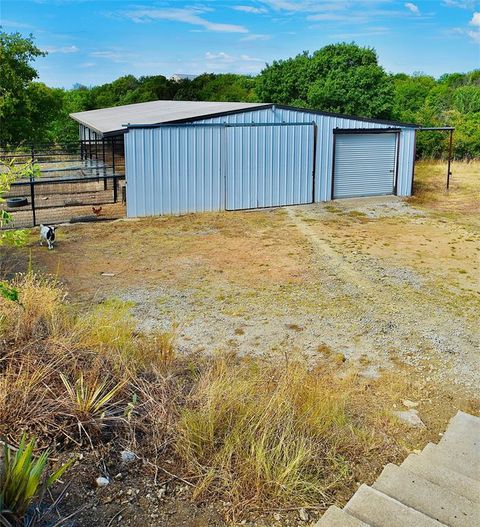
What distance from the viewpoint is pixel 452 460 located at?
3400mm

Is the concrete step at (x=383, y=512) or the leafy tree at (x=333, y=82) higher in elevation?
the leafy tree at (x=333, y=82)

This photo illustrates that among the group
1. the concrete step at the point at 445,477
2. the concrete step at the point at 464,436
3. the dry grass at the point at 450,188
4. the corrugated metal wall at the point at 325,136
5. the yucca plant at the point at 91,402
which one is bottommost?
the concrete step at the point at 464,436

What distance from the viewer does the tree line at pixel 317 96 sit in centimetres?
2047

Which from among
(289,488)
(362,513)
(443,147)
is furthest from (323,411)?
(443,147)

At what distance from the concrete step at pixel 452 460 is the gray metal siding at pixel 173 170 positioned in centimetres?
967

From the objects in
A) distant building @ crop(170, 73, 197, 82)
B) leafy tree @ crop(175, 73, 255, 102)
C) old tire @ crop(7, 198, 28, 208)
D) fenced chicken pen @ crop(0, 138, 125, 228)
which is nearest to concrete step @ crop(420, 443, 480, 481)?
fenced chicken pen @ crop(0, 138, 125, 228)

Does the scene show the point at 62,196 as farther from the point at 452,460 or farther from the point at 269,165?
the point at 452,460

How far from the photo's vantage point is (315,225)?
1164 cm

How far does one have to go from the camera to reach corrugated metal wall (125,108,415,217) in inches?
473

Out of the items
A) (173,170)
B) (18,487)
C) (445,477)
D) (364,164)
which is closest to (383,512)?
(445,477)

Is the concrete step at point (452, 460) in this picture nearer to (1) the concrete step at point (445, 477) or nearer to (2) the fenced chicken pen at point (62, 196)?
(1) the concrete step at point (445, 477)

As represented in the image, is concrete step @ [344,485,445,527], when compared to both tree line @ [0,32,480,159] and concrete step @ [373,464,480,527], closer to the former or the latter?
concrete step @ [373,464,480,527]

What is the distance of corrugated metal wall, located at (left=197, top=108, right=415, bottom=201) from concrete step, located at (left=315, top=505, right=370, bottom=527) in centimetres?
1108

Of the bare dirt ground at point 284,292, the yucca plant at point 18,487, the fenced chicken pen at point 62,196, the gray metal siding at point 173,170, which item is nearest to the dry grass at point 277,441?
the bare dirt ground at point 284,292
